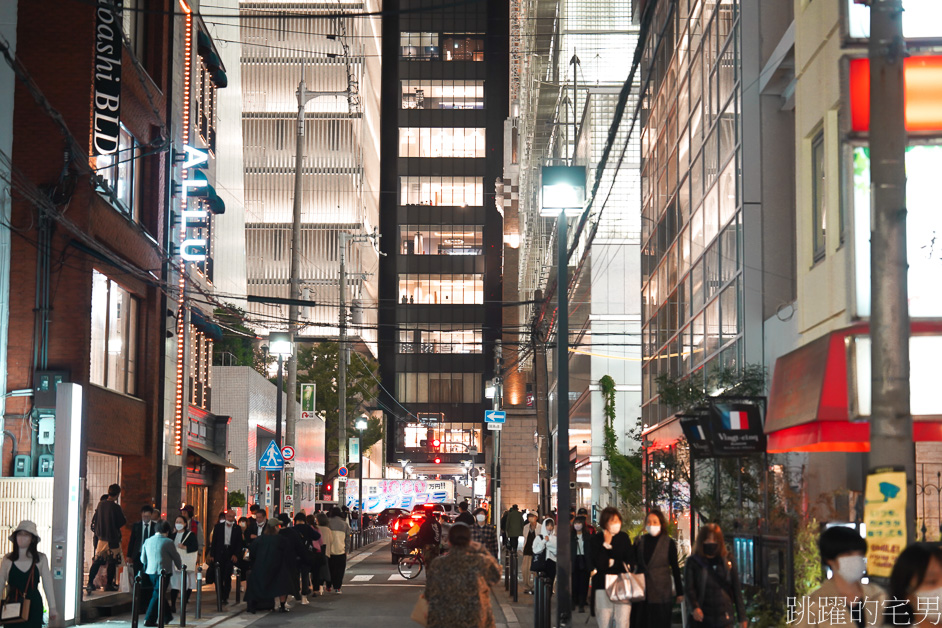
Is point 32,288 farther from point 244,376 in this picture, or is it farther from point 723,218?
point 244,376

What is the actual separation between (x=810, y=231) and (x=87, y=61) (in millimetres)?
14800

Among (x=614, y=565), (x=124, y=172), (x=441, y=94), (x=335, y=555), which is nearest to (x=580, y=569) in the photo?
(x=335, y=555)

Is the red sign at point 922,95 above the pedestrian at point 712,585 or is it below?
above

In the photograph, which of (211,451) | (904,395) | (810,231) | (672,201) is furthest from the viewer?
(211,451)

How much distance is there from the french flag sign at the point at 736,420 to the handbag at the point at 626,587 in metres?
4.67

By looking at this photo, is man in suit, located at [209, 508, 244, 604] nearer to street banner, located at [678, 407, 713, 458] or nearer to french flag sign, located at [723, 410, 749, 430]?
street banner, located at [678, 407, 713, 458]

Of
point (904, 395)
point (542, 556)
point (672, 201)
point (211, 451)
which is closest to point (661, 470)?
point (542, 556)

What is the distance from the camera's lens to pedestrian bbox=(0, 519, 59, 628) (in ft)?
37.0

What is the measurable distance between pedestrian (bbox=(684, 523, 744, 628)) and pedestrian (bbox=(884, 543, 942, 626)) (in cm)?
536

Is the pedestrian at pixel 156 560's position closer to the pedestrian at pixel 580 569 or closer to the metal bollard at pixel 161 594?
the metal bollard at pixel 161 594

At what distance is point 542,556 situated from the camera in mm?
22750

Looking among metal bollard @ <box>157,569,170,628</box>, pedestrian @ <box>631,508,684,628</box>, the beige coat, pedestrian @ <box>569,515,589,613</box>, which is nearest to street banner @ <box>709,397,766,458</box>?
pedestrian @ <box>631,508,684,628</box>

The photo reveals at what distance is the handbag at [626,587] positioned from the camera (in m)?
13.8

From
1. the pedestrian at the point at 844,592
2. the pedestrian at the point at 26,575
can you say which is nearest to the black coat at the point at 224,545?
the pedestrian at the point at 26,575
